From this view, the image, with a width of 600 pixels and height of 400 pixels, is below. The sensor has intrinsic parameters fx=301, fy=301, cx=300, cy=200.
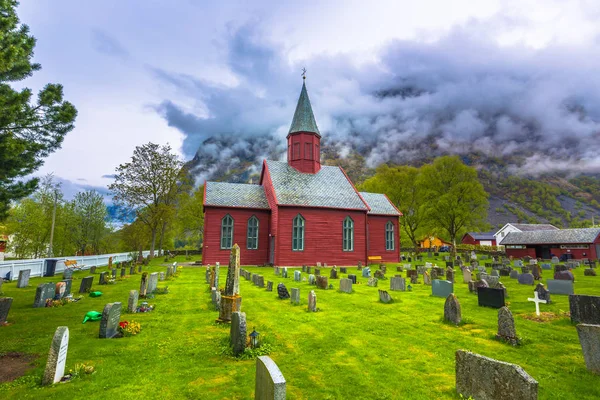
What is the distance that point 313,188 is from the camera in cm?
3033

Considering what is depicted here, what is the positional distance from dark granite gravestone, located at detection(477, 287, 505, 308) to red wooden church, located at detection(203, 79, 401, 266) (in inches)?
698

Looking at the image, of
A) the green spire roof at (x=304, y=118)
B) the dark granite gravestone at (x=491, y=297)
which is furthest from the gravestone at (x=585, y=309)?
the green spire roof at (x=304, y=118)

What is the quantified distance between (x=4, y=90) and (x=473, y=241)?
87.2 metres

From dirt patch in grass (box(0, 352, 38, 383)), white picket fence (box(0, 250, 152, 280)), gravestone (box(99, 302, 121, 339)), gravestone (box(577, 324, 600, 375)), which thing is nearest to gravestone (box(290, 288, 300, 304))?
gravestone (box(99, 302, 121, 339))

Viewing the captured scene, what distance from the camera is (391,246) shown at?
33719 mm

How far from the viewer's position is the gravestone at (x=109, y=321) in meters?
7.25

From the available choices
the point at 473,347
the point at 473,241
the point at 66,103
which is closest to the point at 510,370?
the point at 473,347

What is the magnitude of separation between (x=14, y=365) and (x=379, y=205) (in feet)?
107

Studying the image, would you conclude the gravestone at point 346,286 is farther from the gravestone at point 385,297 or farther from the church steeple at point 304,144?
the church steeple at point 304,144

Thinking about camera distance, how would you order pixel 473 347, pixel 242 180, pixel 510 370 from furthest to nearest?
1. pixel 242 180
2. pixel 473 347
3. pixel 510 370

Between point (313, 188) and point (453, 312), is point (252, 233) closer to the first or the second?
point (313, 188)

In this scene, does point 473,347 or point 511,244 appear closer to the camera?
point 473,347

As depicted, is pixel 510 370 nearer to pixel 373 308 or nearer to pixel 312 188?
pixel 373 308

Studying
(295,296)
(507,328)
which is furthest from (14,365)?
(507,328)
